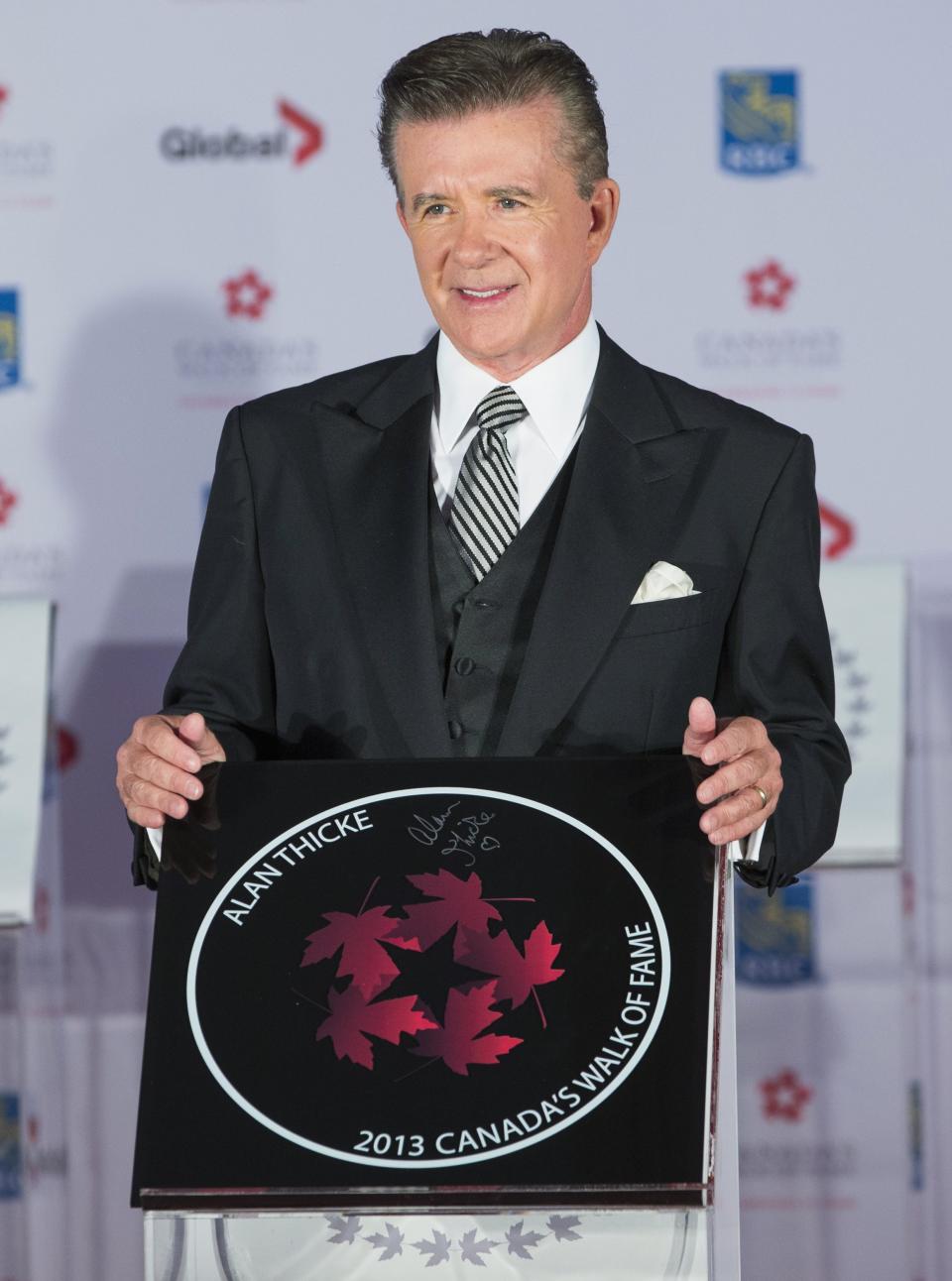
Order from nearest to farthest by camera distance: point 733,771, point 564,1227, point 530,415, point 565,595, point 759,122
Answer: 1. point 564,1227
2. point 733,771
3. point 565,595
4. point 530,415
5. point 759,122

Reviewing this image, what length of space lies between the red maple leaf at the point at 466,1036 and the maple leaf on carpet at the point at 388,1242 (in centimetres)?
15

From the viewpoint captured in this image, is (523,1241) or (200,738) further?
(200,738)

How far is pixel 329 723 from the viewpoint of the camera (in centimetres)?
172

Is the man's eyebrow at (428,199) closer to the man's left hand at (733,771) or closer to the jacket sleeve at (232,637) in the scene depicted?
the jacket sleeve at (232,637)

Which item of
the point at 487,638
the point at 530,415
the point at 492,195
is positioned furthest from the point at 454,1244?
the point at 492,195

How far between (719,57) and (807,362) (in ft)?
2.34

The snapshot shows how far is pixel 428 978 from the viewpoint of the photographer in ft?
4.36

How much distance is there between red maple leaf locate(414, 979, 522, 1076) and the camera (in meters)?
1.28

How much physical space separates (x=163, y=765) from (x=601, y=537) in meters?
0.46

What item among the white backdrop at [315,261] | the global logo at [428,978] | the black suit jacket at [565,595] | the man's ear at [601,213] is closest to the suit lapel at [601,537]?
the black suit jacket at [565,595]

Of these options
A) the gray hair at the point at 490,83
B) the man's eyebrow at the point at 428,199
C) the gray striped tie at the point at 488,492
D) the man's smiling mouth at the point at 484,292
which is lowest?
the gray striped tie at the point at 488,492

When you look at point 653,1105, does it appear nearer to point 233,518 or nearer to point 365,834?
point 365,834

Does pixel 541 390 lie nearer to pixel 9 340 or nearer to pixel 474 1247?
pixel 474 1247

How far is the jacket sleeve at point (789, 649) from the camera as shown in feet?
5.47
